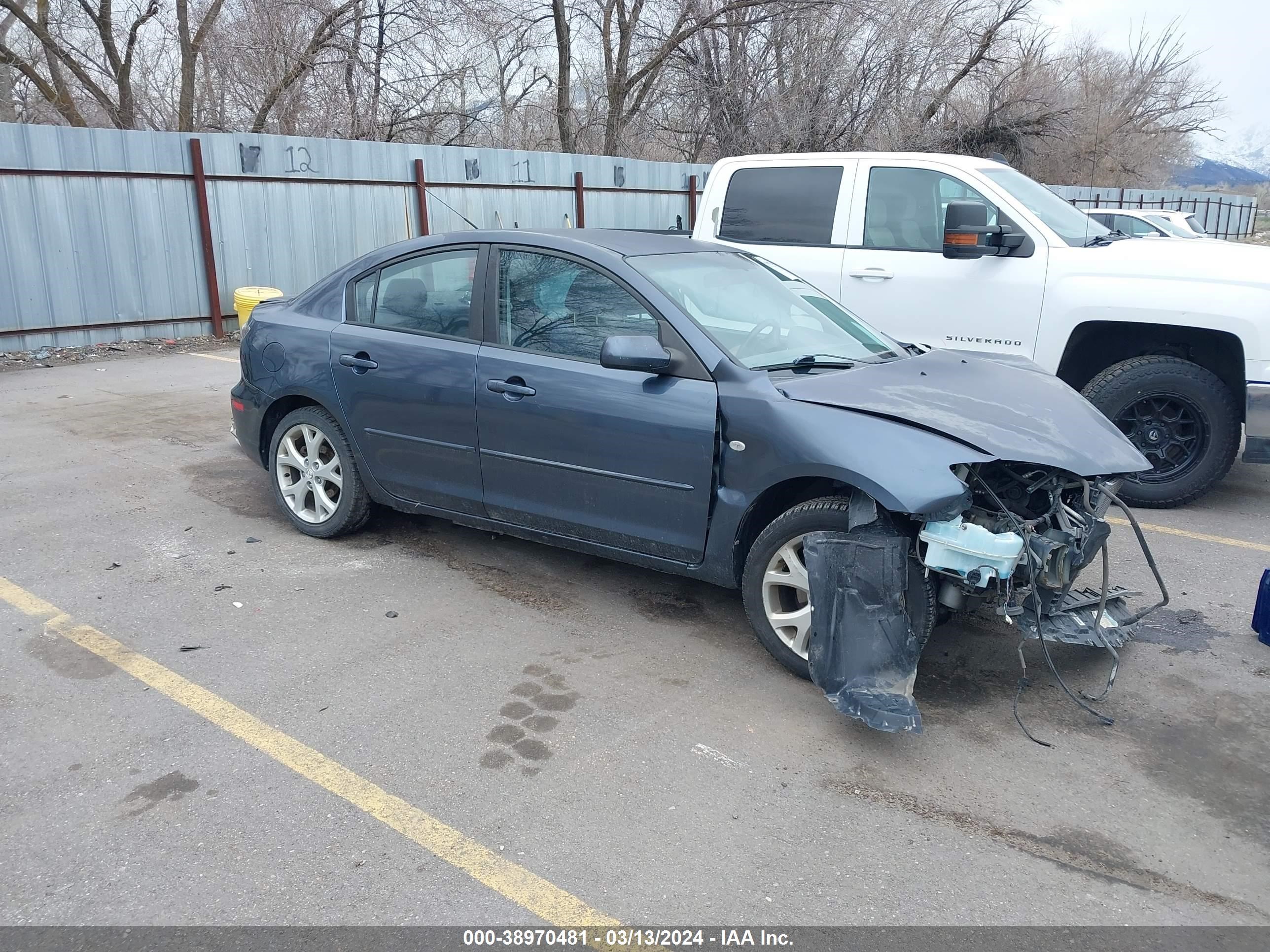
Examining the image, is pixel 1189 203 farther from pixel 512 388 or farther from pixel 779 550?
pixel 779 550

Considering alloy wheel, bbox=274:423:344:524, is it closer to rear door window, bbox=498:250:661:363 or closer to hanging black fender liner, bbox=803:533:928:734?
rear door window, bbox=498:250:661:363

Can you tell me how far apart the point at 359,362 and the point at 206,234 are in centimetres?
865

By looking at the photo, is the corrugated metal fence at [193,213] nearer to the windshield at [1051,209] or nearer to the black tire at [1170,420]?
the windshield at [1051,209]

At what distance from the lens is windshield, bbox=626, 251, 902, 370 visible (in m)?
4.43

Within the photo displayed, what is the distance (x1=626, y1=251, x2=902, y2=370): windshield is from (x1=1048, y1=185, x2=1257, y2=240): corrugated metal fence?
19.4 metres

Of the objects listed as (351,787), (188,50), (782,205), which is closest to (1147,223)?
(782,205)

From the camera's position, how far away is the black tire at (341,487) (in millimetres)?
5344

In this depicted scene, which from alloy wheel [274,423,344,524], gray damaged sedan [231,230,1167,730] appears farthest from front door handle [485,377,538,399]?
alloy wheel [274,423,344,524]

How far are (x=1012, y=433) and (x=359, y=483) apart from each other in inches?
129

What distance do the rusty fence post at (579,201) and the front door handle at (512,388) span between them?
1284 centimetres

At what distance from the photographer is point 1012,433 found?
381 cm

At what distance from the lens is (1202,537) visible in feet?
18.9

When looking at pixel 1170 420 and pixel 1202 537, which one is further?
pixel 1170 420

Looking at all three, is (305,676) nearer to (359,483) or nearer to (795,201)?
(359,483)
